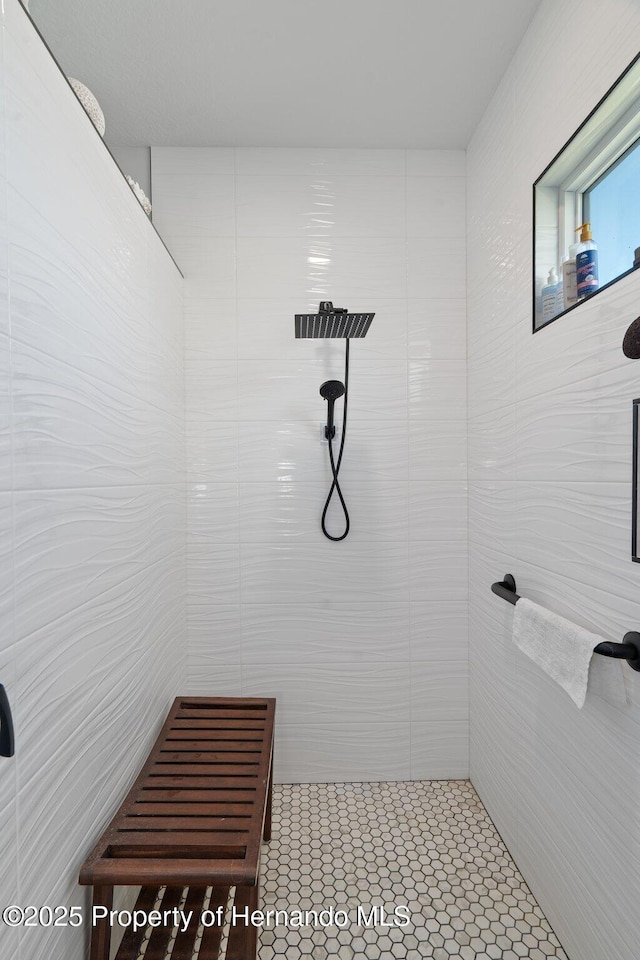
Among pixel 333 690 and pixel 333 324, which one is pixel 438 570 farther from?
pixel 333 324

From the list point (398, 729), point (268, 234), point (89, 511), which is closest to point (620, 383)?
point (89, 511)

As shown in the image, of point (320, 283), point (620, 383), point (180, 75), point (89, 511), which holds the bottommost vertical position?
point (89, 511)

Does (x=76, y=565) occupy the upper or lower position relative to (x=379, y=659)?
upper

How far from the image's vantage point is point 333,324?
167 cm

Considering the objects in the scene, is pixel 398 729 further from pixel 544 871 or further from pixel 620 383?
pixel 620 383

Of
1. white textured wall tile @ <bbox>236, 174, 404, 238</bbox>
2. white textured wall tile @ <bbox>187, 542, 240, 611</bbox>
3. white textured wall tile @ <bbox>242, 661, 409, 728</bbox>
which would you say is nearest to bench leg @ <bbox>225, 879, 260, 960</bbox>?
white textured wall tile @ <bbox>242, 661, 409, 728</bbox>

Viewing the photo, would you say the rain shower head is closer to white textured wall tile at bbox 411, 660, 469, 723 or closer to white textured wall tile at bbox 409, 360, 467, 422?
white textured wall tile at bbox 409, 360, 467, 422

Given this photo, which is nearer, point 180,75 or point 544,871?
point 544,871

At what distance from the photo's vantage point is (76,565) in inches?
40.0

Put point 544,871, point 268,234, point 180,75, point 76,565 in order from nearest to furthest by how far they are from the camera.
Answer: point 76,565
point 544,871
point 180,75
point 268,234

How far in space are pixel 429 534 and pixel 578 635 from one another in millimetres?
940

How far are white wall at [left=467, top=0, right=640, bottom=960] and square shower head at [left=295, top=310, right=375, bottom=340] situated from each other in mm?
486

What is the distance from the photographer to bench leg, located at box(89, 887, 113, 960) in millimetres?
1043

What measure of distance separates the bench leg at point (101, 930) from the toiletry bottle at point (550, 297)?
1759 millimetres
